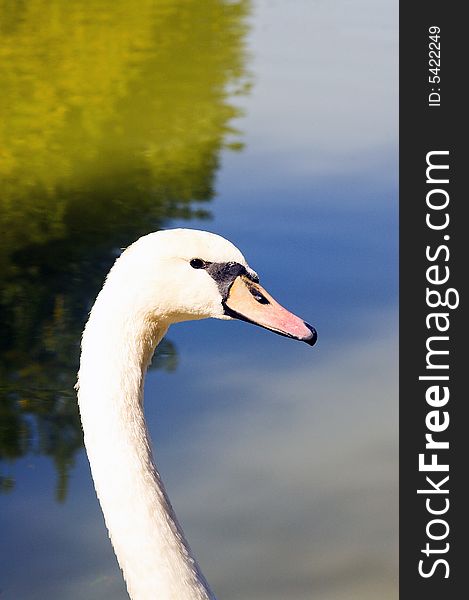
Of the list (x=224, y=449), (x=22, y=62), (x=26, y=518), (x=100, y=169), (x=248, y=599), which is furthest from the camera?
(x=22, y=62)

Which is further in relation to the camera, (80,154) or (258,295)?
(80,154)

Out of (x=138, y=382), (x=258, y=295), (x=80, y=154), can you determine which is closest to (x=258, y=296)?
(x=258, y=295)

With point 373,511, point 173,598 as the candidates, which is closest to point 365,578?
point 373,511

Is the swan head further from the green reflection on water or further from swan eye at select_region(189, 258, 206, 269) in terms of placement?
the green reflection on water

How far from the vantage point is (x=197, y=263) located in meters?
2.25

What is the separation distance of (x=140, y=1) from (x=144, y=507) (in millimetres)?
11208

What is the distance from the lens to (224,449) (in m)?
4.46

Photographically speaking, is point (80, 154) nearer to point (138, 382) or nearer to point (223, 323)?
point (223, 323)

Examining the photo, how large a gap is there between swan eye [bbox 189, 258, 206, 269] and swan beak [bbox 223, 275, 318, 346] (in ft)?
0.28

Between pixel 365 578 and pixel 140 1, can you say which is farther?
pixel 140 1

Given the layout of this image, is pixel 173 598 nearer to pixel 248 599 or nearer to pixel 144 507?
pixel 144 507

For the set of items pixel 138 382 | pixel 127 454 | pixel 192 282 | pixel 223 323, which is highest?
pixel 223 323

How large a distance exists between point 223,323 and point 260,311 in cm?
316

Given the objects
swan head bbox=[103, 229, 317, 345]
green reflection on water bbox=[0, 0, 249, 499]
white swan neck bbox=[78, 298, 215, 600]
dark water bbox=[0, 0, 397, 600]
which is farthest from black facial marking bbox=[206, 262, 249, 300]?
green reflection on water bbox=[0, 0, 249, 499]
